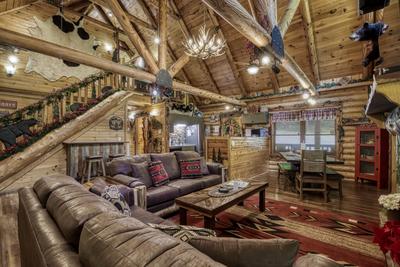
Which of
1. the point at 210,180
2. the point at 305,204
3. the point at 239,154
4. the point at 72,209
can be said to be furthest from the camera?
the point at 239,154

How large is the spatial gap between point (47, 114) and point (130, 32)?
9.82ft

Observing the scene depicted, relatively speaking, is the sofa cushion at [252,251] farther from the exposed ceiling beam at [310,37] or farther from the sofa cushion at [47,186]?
the exposed ceiling beam at [310,37]

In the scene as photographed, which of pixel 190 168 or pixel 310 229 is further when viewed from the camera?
pixel 190 168

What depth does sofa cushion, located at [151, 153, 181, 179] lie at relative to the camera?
156 inches

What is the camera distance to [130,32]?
14.2ft

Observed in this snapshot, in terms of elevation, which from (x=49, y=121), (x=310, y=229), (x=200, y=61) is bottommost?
(x=310, y=229)

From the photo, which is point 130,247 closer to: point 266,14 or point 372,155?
point 266,14

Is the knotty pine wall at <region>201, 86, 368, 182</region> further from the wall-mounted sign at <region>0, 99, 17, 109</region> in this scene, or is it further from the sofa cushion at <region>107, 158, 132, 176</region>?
the wall-mounted sign at <region>0, 99, 17, 109</region>

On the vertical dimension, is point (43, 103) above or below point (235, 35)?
below

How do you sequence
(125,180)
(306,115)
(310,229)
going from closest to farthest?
(310,229), (125,180), (306,115)

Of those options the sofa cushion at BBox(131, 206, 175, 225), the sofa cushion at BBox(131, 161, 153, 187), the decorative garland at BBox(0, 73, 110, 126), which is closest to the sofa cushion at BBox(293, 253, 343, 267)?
the sofa cushion at BBox(131, 206, 175, 225)

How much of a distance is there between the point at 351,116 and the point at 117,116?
7.27 metres

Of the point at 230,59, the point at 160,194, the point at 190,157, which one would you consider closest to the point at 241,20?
the point at 160,194

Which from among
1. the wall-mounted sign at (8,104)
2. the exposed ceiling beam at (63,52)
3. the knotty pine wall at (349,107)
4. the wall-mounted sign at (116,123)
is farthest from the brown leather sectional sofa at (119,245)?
the wall-mounted sign at (8,104)
